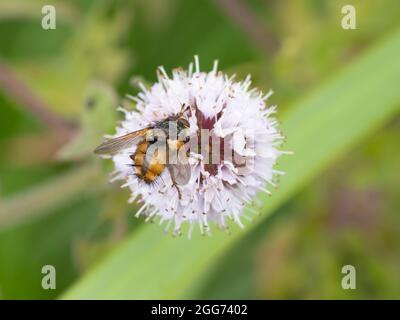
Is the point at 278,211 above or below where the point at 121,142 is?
above

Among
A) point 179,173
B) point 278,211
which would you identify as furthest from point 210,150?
point 278,211

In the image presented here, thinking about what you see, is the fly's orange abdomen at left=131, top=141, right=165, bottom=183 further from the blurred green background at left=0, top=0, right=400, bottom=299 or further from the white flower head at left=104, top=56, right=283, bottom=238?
the blurred green background at left=0, top=0, right=400, bottom=299

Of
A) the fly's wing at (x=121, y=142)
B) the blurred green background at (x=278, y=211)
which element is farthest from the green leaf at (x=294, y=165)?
the fly's wing at (x=121, y=142)

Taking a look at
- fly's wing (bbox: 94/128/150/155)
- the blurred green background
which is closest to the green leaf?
the blurred green background

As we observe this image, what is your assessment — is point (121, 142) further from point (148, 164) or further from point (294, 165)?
point (294, 165)

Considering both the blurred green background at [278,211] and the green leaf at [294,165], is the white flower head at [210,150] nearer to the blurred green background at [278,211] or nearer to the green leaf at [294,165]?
the green leaf at [294,165]

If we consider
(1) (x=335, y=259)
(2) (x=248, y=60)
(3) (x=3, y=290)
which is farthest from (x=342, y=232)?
(3) (x=3, y=290)
